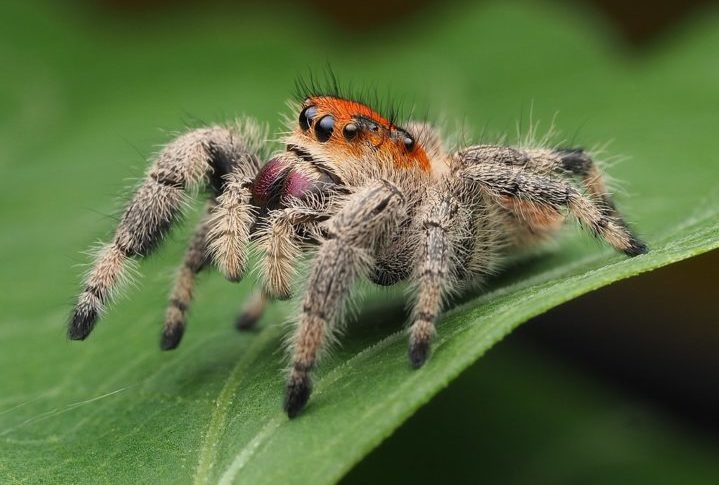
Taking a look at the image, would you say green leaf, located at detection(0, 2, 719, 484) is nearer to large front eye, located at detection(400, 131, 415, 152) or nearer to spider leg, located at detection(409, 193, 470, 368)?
spider leg, located at detection(409, 193, 470, 368)

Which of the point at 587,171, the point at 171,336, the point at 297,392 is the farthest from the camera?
the point at 587,171

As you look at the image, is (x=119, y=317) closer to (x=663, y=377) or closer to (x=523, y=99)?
(x=663, y=377)

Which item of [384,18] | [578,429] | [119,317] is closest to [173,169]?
[119,317]

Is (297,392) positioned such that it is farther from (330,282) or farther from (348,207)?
(348,207)

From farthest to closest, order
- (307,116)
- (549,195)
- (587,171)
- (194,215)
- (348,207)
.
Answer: (194,215), (587,171), (307,116), (549,195), (348,207)

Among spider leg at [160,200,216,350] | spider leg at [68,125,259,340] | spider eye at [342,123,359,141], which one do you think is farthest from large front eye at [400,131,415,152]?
spider leg at [160,200,216,350]

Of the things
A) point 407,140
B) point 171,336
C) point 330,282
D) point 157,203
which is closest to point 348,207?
point 330,282
